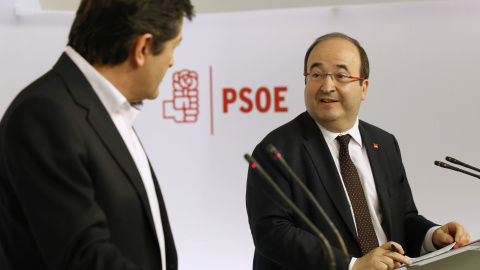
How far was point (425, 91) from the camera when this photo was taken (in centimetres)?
448

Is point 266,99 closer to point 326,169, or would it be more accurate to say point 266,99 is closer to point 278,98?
point 278,98

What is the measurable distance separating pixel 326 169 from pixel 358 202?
0.17 meters

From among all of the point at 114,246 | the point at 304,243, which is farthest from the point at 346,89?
the point at 114,246

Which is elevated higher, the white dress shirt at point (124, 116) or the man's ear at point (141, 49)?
the man's ear at point (141, 49)

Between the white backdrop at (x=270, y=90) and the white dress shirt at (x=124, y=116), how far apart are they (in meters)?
2.97

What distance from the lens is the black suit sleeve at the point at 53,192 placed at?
4.56ft

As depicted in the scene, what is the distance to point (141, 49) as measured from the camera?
158 centimetres

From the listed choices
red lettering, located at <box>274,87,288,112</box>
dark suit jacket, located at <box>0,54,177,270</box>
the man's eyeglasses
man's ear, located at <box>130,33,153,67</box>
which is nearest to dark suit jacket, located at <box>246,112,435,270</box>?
the man's eyeglasses

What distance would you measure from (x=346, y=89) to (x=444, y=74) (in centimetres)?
215

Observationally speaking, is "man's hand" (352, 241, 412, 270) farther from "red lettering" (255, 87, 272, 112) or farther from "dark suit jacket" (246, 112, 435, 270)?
Answer: "red lettering" (255, 87, 272, 112)

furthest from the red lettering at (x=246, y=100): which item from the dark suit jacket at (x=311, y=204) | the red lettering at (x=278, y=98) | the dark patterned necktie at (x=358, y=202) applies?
the dark patterned necktie at (x=358, y=202)

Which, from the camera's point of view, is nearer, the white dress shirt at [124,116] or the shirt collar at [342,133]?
the white dress shirt at [124,116]

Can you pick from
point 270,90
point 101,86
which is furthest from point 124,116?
point 270,90

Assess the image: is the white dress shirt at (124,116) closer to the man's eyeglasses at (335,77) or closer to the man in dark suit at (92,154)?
the man in dark suit at (92,154)
